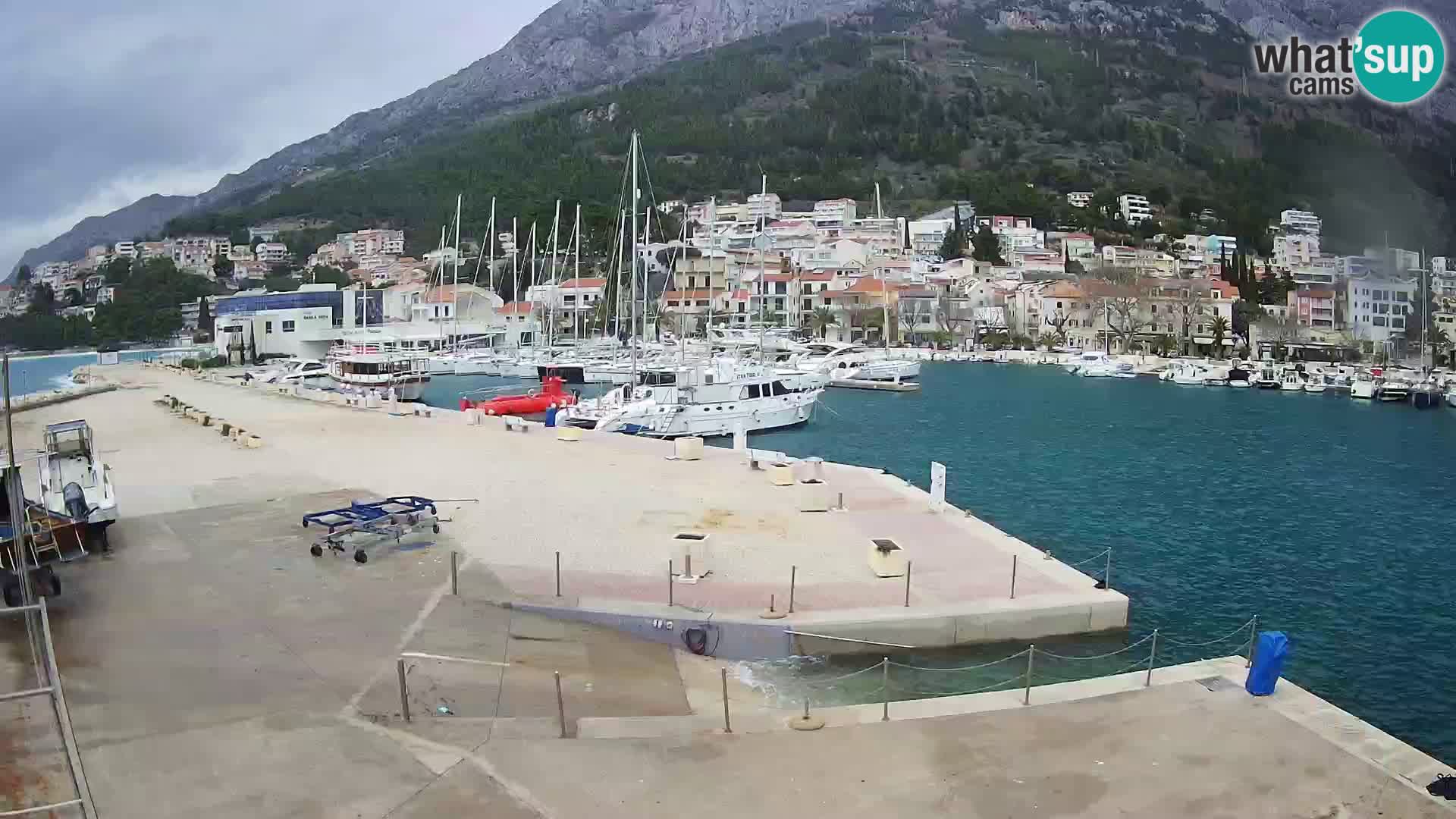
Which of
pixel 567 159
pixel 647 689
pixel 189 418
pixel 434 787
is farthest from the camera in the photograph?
pixel 567 159

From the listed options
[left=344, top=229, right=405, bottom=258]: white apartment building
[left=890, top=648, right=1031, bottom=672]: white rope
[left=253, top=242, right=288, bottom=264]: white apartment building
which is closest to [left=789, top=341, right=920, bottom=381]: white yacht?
[left=890, top=648, right=1031, bottom=672]: white rope

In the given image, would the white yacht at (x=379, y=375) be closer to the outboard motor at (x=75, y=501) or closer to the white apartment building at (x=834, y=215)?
the outboard motor at (x=75, y=501)

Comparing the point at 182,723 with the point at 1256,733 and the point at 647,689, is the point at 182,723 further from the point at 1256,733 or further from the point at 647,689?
the point at 1256,733

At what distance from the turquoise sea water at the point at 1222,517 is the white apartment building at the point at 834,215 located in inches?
4310

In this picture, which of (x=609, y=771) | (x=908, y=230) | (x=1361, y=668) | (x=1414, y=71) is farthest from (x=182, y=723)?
(x=908, y=230)

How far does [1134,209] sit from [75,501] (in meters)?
175

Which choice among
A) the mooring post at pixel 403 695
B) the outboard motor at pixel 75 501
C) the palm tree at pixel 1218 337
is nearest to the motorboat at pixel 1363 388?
the palm tree at pixel 1218 337

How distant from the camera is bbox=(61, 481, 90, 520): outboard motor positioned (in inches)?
507

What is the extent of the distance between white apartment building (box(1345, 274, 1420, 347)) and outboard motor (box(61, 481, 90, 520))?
10168cm

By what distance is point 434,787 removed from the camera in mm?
6883

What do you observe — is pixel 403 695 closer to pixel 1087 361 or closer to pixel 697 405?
pixel 697 405

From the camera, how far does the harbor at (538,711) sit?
6.92 meters

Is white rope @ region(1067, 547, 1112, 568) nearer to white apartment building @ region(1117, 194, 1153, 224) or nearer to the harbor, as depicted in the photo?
the harbor

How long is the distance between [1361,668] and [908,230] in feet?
472
